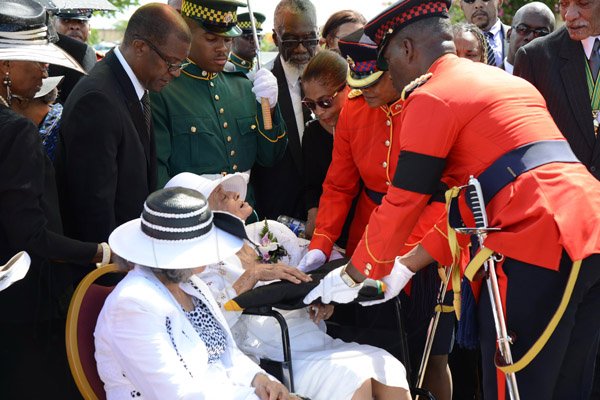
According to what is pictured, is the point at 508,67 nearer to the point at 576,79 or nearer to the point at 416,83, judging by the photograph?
the point at 576,79

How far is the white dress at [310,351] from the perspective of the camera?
368cm

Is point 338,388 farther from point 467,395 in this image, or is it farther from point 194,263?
point 467,395

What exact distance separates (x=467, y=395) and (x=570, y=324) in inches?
75.4

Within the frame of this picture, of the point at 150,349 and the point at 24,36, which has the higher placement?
the point at 24,36

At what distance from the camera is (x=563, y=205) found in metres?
3.10

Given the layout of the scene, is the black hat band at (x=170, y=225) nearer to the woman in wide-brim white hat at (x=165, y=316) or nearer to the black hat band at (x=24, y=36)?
the woman in wide-brim white hat at (x=165, y=316)

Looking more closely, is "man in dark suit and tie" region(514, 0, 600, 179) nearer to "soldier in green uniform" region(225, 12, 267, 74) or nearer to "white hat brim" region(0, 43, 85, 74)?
"soldier in green uniform" region(225, 12, 267, 74)

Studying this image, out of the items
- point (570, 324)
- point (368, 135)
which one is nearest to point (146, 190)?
point (368, 135)

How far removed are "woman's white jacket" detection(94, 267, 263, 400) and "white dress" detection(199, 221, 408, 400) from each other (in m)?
0.56

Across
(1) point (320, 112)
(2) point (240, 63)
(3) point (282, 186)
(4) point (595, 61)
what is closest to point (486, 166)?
(1) point (320, 112)

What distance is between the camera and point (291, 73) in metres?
5.51

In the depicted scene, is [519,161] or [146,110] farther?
[146,110]

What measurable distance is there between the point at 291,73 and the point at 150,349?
9.49 ft

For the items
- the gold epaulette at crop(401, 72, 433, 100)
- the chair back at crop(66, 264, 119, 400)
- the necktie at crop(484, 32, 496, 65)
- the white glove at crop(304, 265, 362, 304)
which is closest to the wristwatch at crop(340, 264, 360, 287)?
the white glove at crop(304, 265, 362, 304)
